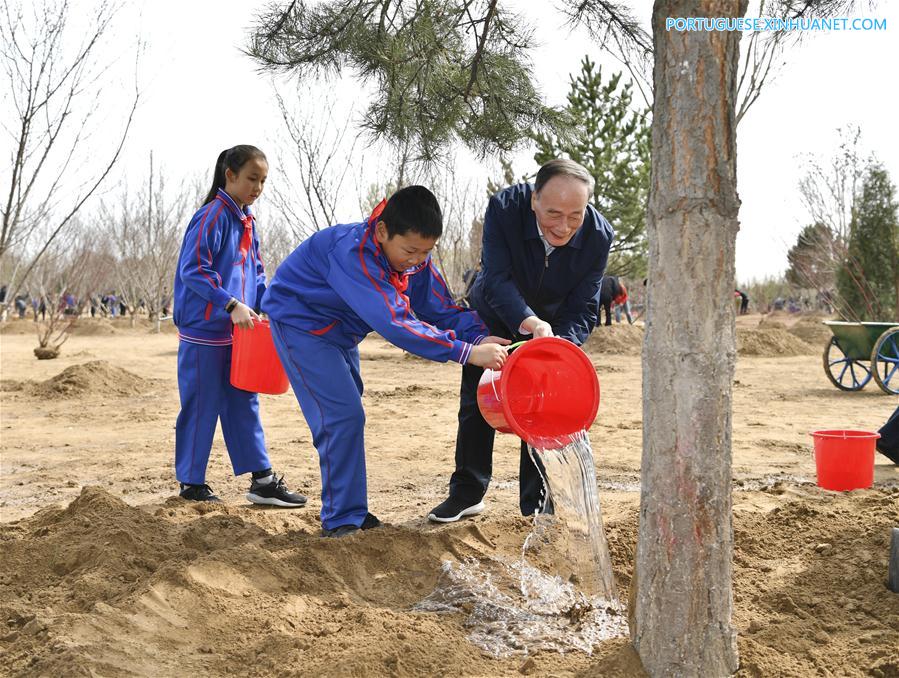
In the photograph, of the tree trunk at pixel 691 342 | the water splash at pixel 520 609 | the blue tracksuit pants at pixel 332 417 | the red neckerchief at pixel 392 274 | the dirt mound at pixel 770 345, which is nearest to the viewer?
the tree trunk at pixel 691 342

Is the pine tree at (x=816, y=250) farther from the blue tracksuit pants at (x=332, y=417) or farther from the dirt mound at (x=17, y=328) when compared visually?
the dirt mound at (x=17, y=328)

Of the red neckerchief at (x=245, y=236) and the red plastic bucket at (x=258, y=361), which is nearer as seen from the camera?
the red plastic bucket at (x=258, y=361)

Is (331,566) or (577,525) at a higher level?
(577,525)

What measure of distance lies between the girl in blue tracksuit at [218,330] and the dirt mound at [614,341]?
10970 mm

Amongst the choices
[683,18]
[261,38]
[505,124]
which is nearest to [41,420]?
[261,38]

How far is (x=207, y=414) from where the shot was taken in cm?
382

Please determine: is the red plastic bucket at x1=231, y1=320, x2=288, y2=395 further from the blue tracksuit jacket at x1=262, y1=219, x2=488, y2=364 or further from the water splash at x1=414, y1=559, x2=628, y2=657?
the water splash at x1=414, y1=559, x2=628, y2=657

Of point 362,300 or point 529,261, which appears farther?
point 529,261

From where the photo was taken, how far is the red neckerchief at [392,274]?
10.1 ft

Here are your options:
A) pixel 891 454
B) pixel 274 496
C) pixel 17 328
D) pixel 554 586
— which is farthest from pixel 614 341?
pixel 17 328

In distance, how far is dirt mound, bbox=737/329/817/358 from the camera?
13.9 m

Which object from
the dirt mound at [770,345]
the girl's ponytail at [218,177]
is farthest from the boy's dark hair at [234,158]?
the dirt mound at [770,345]

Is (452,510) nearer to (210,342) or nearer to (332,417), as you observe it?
(332,417)

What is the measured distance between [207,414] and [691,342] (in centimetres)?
262
